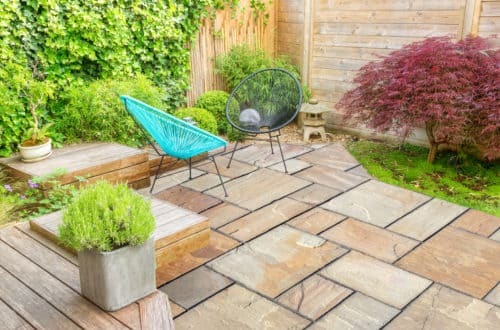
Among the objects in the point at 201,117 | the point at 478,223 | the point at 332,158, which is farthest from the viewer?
the point at 201,117

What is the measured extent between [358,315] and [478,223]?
55.3 inches

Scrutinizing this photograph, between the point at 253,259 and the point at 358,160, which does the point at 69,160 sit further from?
the point at 358,160

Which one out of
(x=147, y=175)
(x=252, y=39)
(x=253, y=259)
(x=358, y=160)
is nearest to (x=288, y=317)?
(x=253, y=259)

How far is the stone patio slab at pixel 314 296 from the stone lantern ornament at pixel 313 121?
2.72 metres

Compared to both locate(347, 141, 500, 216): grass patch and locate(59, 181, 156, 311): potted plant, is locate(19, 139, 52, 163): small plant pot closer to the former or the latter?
locate(59, 181, 156, 311): potted plant

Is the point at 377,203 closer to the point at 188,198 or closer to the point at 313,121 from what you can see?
the point at 188,198

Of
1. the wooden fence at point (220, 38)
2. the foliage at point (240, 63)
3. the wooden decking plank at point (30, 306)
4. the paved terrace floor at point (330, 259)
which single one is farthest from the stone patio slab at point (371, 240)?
the wooden fence at point (220, 38)

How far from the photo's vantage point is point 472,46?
12.7ft

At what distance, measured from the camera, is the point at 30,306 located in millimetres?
1945

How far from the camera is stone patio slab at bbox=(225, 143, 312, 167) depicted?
432 centimetres

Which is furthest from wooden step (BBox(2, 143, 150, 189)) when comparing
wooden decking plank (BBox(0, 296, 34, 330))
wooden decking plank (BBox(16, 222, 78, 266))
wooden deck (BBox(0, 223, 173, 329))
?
wooden decking plank (BBox(0, 296, 34, 330))

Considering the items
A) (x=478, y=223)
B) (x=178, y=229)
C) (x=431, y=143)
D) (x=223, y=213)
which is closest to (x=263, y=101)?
(x=223, y=213)

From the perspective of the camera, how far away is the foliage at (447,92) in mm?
3674

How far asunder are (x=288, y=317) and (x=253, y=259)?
1.80 feet
